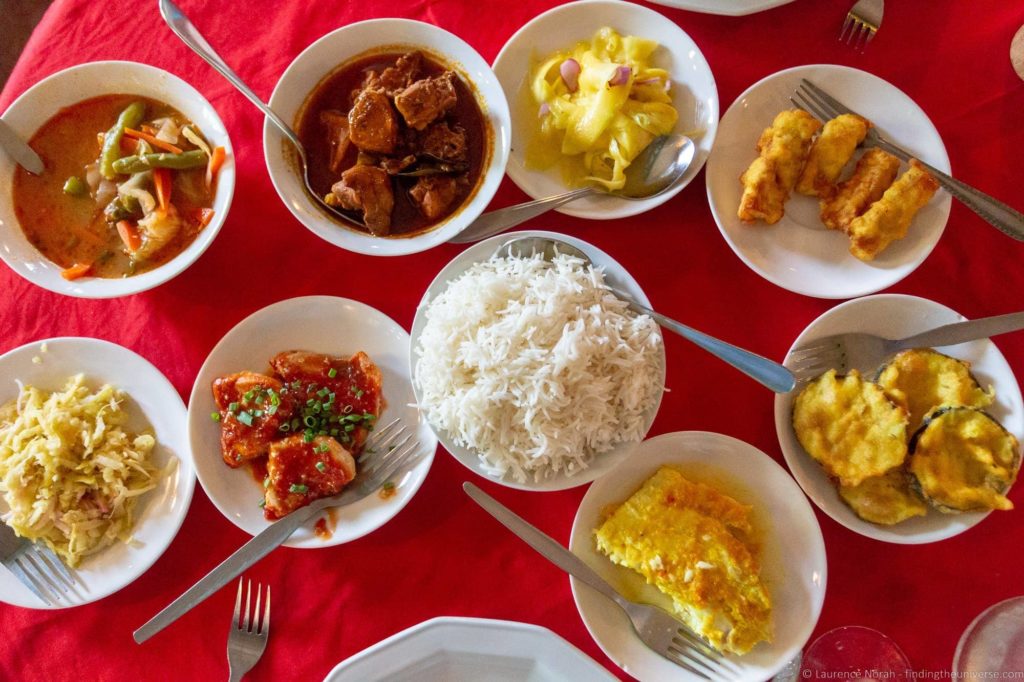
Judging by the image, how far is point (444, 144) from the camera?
254 centimetres

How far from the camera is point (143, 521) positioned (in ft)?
8.04

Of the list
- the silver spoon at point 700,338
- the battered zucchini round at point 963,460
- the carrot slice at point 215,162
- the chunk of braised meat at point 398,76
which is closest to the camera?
the silver spoon at point 700,338

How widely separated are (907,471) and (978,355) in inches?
20.3

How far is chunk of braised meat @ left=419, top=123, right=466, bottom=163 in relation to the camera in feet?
8.34

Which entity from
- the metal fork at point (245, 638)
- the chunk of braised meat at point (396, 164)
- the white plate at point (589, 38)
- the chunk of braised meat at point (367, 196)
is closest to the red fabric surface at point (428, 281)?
the metal fork at point (245, 638)

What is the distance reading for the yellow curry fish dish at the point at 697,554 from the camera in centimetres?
226

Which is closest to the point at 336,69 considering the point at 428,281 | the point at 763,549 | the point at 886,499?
the point at 428,281

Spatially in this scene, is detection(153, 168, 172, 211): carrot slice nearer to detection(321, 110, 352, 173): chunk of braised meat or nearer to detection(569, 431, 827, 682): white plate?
detection(321, 110, 352, 173): chunk of braised meat

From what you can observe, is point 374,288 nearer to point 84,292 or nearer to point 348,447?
point 348,447

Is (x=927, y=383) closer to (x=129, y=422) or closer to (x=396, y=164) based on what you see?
(x=396, y=164)

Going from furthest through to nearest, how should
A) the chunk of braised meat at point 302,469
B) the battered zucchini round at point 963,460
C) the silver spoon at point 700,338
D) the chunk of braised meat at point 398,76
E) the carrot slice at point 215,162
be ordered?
the chunk of braised meat at point 398,76 < the carrot slice at point 215,162 < the chunk of braised meat at point 302,469 < the battered zucchini round at point 963,460 < the silver spoon at point 700,338

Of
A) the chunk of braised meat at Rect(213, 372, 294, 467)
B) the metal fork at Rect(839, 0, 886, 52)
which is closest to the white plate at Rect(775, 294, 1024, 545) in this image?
the metal fork at Rect(839, 0, 886, 52)

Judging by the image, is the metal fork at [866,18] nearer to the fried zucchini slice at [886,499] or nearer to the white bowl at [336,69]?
the white bowl at [336,69]

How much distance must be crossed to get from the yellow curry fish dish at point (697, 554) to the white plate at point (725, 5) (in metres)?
1.80
